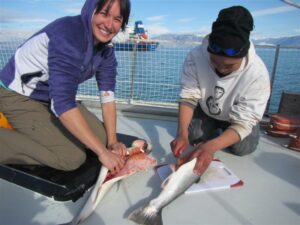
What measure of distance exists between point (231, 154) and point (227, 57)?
3.97ft

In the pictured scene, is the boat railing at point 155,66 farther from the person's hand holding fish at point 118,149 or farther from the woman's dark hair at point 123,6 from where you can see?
the woman's dark hair at point 123,6

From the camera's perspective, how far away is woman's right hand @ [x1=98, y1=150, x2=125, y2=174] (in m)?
2.21

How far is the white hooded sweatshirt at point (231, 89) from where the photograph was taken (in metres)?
2.54

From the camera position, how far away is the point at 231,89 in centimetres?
272

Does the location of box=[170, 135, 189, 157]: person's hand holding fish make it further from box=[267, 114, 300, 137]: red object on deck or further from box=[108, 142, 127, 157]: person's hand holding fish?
box=[267, 114, 300, 137]: red object on deck

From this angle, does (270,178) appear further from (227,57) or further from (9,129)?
(9,129)

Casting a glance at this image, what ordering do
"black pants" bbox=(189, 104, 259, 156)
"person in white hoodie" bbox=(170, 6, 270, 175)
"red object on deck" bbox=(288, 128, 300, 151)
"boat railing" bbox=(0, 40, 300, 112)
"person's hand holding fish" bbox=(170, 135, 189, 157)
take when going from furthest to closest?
"boat railing" bbox=(0, 40, 300, 112), "black pants" bbox=(189, 104, 259, 156), "red object on deck" bbox=(288, 128, 300, 151), "person's hand holding fish" bbox=(170, 135, 189, 157), "person in white hoodie" bbox=(170, 6, 270, 175)

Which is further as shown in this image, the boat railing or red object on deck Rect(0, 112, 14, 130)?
the boat railing

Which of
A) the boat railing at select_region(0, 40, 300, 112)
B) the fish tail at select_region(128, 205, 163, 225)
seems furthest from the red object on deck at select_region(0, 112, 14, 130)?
the boat railing at select_region(0, 40, 300, 112)

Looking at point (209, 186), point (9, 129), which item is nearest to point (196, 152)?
point (209, 186)

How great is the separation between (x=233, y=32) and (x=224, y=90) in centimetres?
73

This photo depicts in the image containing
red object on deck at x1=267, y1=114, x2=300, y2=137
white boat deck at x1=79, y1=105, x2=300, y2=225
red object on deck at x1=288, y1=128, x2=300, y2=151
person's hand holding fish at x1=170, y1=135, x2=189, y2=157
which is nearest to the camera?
white boat deck at x1=79, y1=105, x2=300, y2=225

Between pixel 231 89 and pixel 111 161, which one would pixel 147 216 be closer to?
pixel 111 161

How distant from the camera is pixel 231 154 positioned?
302 cm
